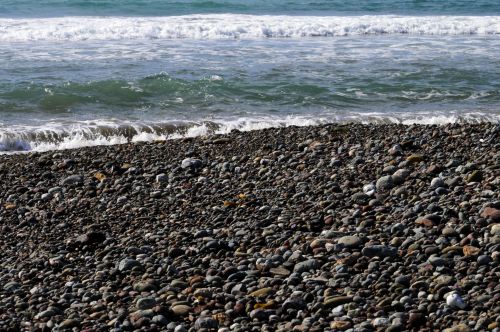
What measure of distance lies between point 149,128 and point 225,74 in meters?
3.58

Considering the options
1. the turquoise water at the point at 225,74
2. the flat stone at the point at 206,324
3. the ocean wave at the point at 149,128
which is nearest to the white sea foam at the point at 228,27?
the turquoise water at the point at 225,74

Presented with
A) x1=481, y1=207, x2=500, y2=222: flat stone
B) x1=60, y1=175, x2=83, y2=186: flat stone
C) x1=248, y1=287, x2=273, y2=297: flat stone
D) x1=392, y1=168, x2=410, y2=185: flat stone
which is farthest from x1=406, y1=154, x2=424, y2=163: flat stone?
x1=60, y1=175, x2=83, y2=186: flat stone

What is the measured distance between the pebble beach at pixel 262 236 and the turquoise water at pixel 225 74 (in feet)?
8.05

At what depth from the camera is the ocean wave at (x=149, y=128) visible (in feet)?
31.9

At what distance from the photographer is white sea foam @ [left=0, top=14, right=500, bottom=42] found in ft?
65.8

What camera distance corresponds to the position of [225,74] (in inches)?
534

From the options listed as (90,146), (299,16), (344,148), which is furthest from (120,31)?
(344,148)

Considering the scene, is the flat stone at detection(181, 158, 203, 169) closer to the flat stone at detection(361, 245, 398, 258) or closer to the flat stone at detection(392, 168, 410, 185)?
the flat stone at detection(392, 168, 410, 185)

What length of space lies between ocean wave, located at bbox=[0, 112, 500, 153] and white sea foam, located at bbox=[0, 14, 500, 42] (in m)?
9.37

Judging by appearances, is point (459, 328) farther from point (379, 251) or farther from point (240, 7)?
point (240, 7)

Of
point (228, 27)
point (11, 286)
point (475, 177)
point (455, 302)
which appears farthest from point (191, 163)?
point (228, 27)

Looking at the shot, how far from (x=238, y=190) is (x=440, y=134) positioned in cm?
241

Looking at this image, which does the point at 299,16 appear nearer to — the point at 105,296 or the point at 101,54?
the point at 101,54

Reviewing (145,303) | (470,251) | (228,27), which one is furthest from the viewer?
(228,27)
